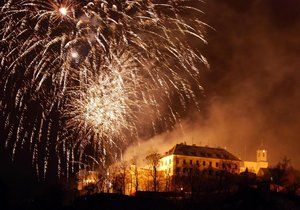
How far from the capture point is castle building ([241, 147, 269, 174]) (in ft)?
350

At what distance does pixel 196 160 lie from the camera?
9600 centimetres

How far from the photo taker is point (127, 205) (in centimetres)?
5159

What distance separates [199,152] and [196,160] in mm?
2546

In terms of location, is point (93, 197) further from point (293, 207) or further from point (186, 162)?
point (186, 162)

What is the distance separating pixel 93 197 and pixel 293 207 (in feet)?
71.8

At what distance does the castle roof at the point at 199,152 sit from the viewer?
96.2 metres

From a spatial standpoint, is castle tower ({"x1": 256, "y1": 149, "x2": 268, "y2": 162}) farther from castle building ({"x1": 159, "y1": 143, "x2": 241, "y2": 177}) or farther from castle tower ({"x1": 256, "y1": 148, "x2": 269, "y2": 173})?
castle building ({"x1": 159, "y1": 143, "x2": 241, "y2": 177})

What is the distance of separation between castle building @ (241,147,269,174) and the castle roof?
282 inches

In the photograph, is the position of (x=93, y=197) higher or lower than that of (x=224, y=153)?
lower

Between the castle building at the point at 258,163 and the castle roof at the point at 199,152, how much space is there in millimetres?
7169

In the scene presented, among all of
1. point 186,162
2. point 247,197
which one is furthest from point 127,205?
point 186,162

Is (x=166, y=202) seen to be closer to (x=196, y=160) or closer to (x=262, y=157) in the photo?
(x=196, y=160)

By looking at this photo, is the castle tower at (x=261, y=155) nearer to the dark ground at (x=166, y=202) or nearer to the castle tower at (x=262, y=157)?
the castle tower at (x=262, y=157)

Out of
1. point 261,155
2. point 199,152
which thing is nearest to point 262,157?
point 261,155
